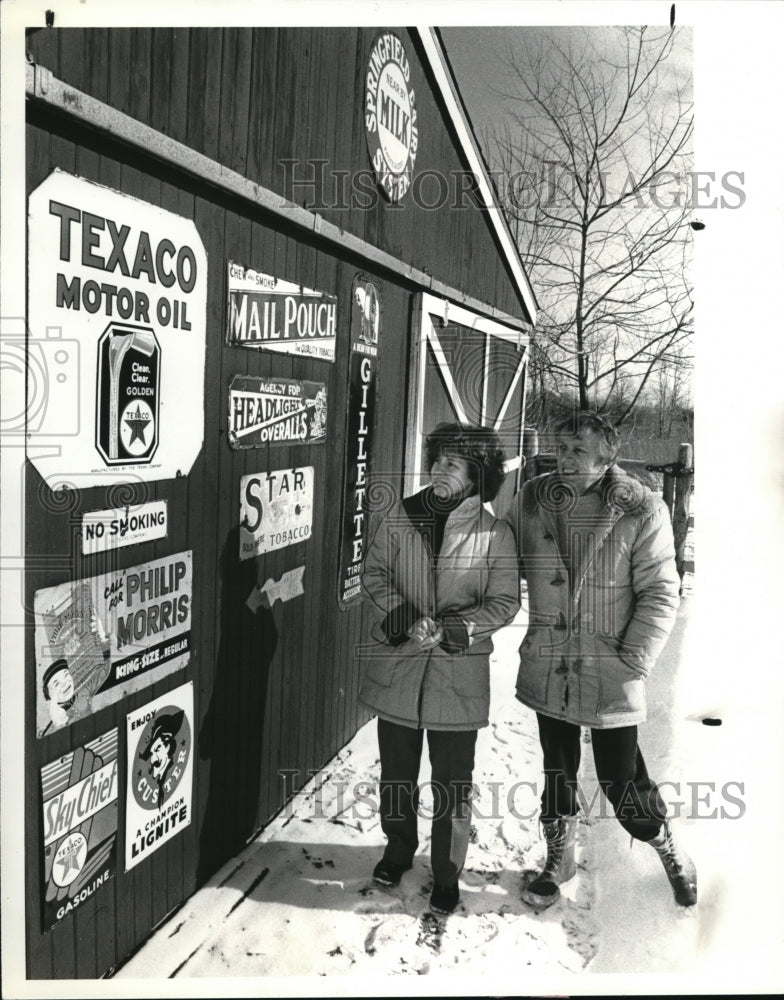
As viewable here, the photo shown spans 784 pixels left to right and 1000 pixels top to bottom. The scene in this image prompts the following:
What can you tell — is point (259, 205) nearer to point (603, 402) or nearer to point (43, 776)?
point (603, 402)

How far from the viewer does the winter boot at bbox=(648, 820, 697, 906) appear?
2.72 metres

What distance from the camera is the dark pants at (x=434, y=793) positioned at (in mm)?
2725

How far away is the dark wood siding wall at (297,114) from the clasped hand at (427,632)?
103cm

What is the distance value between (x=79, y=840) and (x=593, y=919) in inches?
64.0

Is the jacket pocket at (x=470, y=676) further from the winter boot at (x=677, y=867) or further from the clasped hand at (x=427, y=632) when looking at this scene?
the winter boot at (x=677, y=867)

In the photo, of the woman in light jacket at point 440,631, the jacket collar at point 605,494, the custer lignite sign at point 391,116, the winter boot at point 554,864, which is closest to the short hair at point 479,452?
the woman in light jacket at point 440,631

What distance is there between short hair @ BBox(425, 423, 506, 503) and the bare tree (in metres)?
0.24

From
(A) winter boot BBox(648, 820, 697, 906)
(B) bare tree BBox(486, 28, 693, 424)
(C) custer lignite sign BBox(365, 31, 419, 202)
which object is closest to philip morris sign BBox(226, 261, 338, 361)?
(C) custer lignite sign BBox(365, 31, 419, 202)

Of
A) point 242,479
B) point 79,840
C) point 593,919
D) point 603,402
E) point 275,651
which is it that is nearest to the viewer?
point 79,840

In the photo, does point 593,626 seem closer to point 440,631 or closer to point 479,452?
point 440,631

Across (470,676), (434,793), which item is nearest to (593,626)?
(470,676)

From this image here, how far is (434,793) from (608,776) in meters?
0.57

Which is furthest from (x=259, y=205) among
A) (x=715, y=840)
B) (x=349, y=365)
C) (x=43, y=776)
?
(x=715, y=840)

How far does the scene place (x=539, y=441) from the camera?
256 cm
